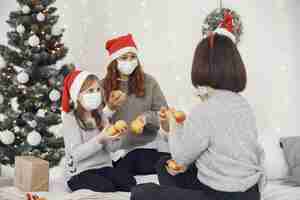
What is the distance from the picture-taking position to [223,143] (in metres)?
1.95

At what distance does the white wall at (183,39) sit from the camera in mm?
4109

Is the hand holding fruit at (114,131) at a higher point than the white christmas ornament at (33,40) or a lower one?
lower

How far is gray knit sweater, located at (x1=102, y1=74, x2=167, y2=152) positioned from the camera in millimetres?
3340

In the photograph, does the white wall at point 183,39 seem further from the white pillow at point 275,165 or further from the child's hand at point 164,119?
the child's hand at point 164,119

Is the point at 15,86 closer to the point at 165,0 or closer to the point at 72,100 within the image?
the point at 72,100

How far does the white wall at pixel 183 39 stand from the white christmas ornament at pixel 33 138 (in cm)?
114

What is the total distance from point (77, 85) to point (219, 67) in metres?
1.15

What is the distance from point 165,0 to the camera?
4.36 metres

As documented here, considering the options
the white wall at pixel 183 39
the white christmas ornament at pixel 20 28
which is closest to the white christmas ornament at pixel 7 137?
the white christmas ornament at pixel 20 28

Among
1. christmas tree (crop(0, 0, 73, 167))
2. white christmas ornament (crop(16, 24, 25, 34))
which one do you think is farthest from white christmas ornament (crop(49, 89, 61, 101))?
white christmas ornament (crop(16, 24, 25, 34))

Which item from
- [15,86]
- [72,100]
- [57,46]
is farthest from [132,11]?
[72,100]

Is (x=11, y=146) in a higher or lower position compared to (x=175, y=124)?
lower

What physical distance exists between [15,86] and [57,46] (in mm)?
413

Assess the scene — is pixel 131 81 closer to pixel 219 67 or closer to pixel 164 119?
pixel 164 119
